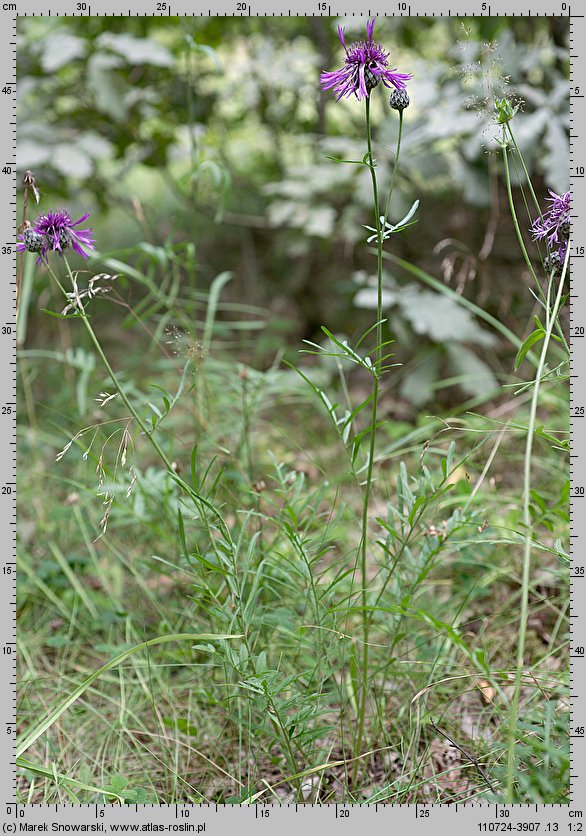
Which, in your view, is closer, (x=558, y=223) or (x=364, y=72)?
(x=364, y=72)

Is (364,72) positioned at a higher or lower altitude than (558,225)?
higher

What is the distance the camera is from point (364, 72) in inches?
28.8

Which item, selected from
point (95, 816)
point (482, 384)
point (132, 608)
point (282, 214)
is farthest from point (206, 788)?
point (282, 214)

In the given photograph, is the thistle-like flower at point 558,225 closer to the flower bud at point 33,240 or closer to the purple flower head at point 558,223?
the purple flower head at point 558,223

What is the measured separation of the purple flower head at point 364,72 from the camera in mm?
729

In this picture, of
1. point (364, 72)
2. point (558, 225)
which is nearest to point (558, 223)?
point (558, 225)

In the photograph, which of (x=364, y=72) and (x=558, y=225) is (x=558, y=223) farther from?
(x=364, y=72)

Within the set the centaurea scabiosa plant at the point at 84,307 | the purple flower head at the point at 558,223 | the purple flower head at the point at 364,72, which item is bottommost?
the centaurea scabiosa plant at the point at 84,307

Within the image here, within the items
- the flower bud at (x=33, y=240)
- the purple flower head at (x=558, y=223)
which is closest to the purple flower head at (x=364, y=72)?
the purple flower head at (x=558, y=223)

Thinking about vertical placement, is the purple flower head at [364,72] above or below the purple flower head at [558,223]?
above

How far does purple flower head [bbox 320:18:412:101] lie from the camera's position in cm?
73

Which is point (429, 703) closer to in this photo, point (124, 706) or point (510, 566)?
point (510, 566)

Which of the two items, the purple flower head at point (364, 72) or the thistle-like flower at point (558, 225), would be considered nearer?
the purple flower head at point (364, 72)

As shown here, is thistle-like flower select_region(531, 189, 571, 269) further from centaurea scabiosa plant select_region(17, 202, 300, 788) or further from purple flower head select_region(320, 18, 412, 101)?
centaurea scabiosa plant select_region(17, 202, 300, 788)
